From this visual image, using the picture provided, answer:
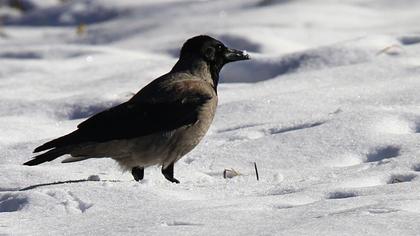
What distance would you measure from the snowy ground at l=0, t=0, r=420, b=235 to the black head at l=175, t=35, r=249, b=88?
0.40 meters

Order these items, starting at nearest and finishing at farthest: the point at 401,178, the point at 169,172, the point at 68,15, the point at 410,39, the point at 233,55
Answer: the point at 401,178 < the point at 169,172 < the point at 233,55 < the point at 410,39 < the point at 68,15

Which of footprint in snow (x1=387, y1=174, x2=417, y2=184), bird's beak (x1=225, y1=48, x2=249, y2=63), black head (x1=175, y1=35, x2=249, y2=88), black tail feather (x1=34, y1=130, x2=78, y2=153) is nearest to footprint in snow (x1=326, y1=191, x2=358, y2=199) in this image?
footprint in snow (x1=387, y1=174, x2=417, y2=184)

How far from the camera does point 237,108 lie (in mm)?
7316

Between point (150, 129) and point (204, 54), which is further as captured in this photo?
point (204, 54)

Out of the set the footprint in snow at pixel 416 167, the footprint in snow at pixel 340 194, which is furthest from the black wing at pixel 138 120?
the footprint in snow at pixel 340 194

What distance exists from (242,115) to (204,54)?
1.82 feet

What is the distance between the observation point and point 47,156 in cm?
564

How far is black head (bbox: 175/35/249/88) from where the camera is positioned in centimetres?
679

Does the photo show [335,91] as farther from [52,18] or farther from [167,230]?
[52,18]

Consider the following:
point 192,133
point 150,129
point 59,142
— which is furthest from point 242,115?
point 59,142

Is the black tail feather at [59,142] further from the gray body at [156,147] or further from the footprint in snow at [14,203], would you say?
the footprint in snow at [14,203]

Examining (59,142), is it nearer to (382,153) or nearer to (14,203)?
(14,203)

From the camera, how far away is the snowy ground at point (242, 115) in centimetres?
445

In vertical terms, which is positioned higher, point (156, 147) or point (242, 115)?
point (156, 147)
